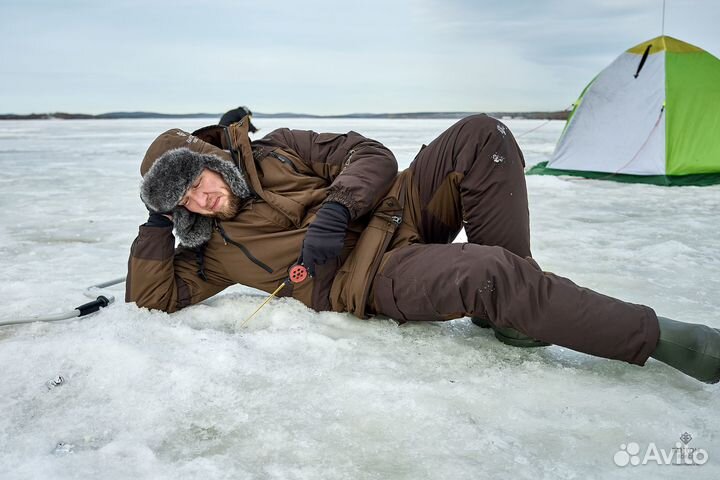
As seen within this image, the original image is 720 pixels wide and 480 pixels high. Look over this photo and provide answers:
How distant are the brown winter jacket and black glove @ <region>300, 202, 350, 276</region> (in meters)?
0.11

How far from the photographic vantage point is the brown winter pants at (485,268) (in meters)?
1.64

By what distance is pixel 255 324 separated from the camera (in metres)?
2.17

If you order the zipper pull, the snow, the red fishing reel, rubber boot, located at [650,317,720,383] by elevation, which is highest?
the zipper pull

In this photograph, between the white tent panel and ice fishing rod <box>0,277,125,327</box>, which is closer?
ice fishing rod <box>0,277,125,327</box>

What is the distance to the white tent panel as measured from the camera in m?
6.38

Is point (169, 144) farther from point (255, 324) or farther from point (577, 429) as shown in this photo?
point (577, 429)

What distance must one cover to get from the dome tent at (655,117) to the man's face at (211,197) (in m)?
5.75

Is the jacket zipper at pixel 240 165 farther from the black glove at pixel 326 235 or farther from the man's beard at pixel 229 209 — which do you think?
the black glove at pixel 326 235

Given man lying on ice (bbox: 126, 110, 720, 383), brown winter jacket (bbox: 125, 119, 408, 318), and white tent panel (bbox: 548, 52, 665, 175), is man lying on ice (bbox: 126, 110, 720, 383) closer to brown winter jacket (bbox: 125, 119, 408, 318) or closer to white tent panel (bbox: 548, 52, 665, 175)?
brown winter jacket (bbox: 125, 119, 408, 318)

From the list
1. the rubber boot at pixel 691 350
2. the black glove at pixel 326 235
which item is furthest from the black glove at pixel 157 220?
the rubber boot at pixel 691 350

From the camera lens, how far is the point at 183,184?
207cm

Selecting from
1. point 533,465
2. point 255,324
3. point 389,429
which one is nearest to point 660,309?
point 533,465

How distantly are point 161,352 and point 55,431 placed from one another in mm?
443

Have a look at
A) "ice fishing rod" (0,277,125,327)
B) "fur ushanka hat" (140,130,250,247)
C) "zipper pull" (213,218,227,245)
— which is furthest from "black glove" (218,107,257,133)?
"ice fishing rod" (0,277,125,327)
